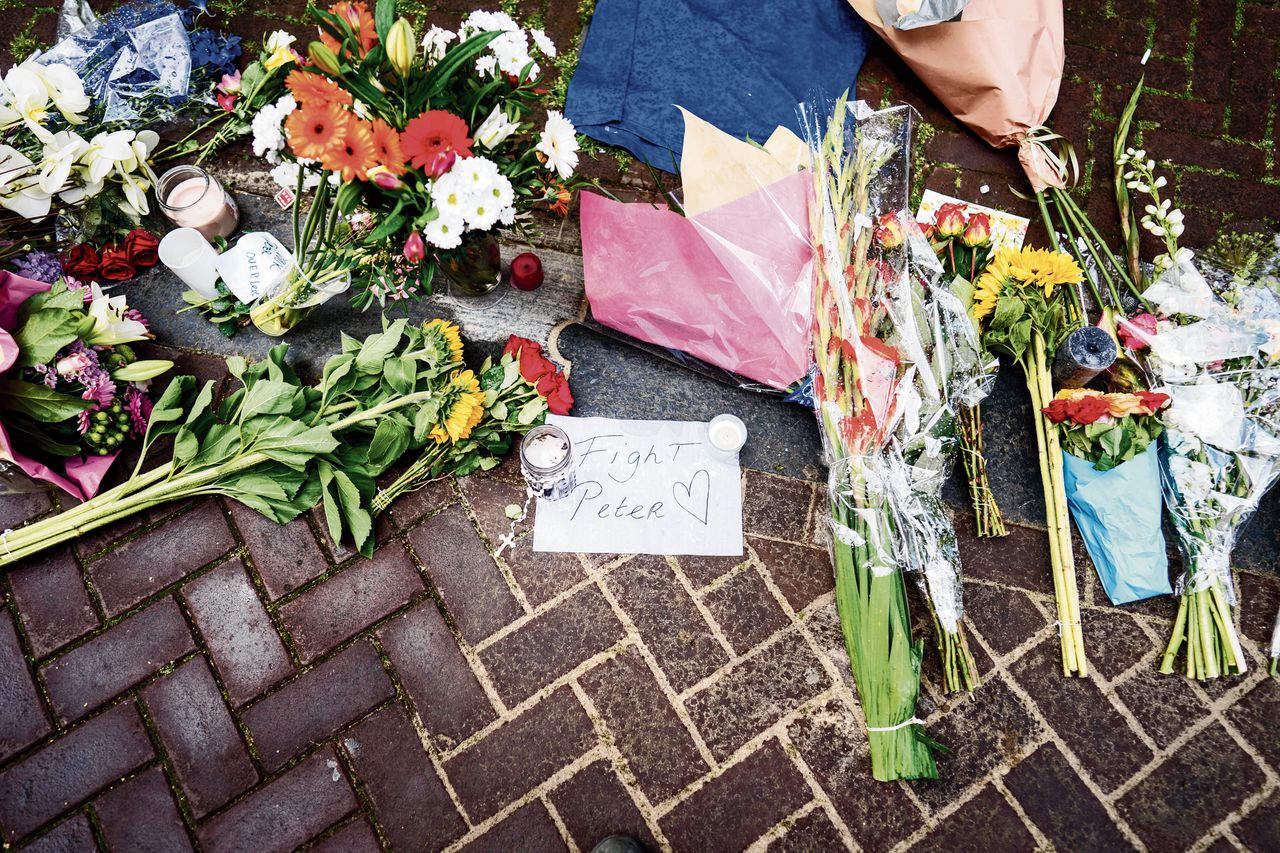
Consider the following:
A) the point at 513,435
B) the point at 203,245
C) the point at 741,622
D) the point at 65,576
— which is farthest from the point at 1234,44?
the point at 65,576

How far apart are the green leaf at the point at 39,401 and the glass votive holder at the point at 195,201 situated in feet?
2.30

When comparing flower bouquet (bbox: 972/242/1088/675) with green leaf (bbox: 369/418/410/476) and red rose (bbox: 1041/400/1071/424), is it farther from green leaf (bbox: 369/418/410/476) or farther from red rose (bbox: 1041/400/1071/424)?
green leaf (bbox: 369/418/410/476)

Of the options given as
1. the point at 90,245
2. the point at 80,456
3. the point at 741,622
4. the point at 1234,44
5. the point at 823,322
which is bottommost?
the point at 741,622

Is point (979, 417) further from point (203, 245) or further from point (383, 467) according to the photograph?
point (203, 245)

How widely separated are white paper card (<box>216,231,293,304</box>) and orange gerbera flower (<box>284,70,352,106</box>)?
948mm

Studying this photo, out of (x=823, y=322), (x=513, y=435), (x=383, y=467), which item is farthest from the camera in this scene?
(x=513, y=435)

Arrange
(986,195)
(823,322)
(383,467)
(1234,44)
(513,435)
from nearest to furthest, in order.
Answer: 1. (823,322)
2. (383,467)
3. (513,435)
4. (986,195)
5. (1234,44)

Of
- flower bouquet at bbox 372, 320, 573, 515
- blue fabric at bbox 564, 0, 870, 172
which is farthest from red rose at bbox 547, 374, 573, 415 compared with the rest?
blue fabric at bbox 564, 0, 870, 172

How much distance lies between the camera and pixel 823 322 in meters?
2.13

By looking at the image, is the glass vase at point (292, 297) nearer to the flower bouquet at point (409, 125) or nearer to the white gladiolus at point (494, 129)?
the flower bouquet at point (409, 125)

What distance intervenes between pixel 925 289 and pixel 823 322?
1.12 ft

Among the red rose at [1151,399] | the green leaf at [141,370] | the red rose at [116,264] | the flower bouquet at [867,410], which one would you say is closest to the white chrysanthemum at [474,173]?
the flower bouquet at [867,410]

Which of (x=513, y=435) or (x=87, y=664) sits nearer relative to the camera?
(x=87, y=664)

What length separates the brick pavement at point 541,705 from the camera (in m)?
2.12
